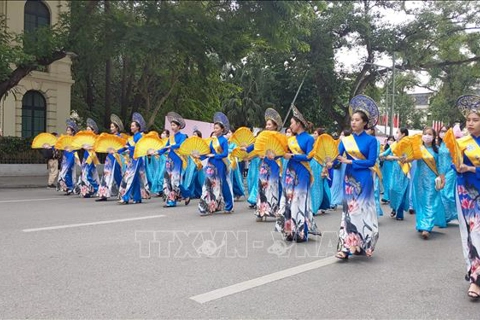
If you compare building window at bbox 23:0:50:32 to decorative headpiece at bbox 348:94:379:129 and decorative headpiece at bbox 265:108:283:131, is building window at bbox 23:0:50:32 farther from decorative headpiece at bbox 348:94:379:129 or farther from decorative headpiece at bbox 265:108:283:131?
decorative headpiece at bbox 348:94:379:129

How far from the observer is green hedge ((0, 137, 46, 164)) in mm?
15859

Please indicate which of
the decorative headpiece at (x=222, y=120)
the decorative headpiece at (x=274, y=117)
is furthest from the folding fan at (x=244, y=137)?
the decorative headpiece at (x=274, y=117)

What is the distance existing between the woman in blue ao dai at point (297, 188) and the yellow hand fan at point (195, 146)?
2.89 meters

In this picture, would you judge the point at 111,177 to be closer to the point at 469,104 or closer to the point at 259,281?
the point at 259,281

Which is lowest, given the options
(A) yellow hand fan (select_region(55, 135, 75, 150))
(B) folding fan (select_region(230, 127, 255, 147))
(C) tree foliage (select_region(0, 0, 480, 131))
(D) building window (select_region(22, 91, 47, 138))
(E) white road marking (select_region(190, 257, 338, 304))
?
(E) white road marking (select_region(190, 257, 338, 304))

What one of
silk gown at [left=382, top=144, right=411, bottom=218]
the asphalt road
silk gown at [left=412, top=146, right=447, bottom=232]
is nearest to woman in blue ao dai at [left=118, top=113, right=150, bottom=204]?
the asphalt road

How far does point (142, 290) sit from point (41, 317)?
889mm

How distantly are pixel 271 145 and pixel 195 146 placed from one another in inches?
105

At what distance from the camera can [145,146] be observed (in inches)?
387

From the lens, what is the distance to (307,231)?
6320mm

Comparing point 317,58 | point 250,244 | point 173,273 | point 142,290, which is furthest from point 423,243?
point 317,58

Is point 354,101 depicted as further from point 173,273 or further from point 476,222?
point 173,273

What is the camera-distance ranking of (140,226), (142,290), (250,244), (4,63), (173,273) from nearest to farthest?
(142,290)
(173,273)
(250,244)
(140,226)
(4,63)

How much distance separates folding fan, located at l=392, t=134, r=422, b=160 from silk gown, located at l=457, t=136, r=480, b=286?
2686 millimetres
